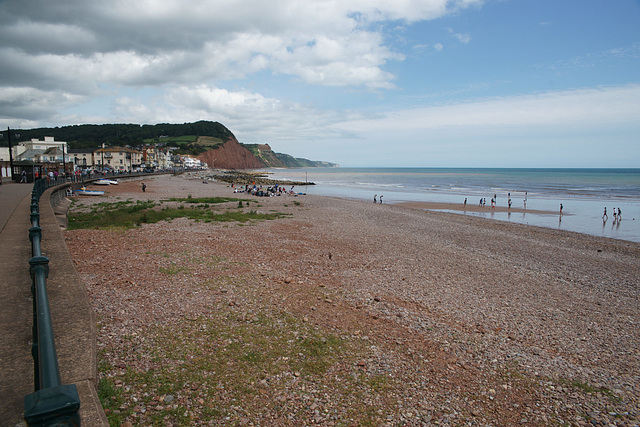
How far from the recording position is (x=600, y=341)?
7.78 metres

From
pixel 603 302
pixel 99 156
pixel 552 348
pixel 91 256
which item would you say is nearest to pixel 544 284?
pixel 603 302

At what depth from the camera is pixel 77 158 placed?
9275 centimetres

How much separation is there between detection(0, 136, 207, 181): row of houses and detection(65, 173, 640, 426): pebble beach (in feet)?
110

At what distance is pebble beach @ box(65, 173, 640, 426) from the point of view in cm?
511

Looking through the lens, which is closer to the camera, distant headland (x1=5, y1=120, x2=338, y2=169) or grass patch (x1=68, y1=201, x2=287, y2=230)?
grass patch (x1=68, y1=201, x2=287, y2=230)

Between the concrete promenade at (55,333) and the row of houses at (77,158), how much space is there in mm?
35158

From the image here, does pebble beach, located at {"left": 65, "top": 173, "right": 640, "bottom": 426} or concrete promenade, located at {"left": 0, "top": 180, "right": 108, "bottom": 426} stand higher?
concrete promenade, located at {"left": 0, "top": 180, "right": 108, "bottom": 426}

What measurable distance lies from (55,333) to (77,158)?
107348 mm

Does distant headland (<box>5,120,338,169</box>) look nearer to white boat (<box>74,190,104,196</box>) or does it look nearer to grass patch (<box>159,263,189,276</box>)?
white boat (<box>74,190,104,196</box>)

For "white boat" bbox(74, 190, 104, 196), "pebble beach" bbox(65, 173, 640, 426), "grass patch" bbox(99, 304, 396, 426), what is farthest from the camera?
"white boat" bbox(74, 190, 104, 196)

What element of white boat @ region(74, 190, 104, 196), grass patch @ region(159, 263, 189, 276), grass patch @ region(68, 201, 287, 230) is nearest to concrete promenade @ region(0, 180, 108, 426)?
grass patch @ region(159, 263, 189, 276)

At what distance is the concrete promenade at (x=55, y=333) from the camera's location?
9.89ft

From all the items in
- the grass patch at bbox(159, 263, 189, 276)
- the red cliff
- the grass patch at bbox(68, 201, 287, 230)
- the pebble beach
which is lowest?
the pebble beach

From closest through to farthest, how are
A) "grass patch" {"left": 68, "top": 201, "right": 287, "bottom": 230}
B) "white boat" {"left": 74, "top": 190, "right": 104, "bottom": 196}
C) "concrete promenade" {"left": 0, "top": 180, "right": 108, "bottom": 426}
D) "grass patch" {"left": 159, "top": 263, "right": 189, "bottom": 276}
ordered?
"concrete promenade" {"left": 0, "top": 180, "right": 108, "bottom": 426} → "grass patch" {"left": 159, "top": 263, "right": 189, "bottom": 276} → "grass patch" {"left": 68, "top": 201, "right": 287, "bottom": 230} → "white boat" {"left": 74, "top": 190, "right": 104, "bottom": 196}
